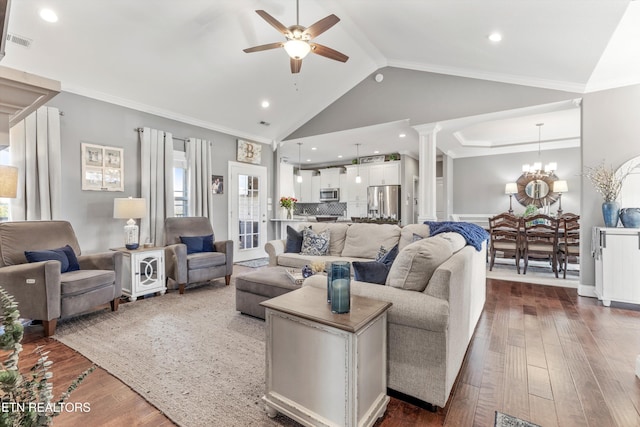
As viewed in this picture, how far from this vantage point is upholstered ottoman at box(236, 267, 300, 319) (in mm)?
2875

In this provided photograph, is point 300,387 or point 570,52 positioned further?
point 570,52

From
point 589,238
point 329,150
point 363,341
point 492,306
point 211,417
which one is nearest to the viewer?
point 363,341

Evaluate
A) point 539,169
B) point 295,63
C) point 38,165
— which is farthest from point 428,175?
point 38,165

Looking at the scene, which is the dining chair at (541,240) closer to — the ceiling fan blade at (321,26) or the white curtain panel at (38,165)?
the ceiling fan blade at (321,26)

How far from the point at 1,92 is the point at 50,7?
373 centimetres

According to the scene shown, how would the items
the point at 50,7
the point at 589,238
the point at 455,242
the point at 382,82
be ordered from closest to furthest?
the point at 455,242 → the point at 50,7 → the point at 589,238 → the point at 382,82

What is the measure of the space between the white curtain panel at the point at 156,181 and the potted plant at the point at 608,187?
5.98 m

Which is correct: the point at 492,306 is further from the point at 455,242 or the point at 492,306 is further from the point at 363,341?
the point at 363,341

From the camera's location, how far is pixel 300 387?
61.8 inches

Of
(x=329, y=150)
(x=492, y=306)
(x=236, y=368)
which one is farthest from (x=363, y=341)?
(x=329, y=150)

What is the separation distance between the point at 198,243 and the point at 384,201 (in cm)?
496

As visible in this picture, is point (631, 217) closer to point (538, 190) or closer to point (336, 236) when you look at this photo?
point (336, 236)

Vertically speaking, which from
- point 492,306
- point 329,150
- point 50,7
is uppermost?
point 50,7

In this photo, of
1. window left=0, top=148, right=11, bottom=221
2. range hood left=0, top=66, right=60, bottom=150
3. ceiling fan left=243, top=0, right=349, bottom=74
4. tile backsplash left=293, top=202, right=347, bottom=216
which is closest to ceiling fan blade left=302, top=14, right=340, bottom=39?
ceiling fan left=243, top=0, right=349, bottom=74
